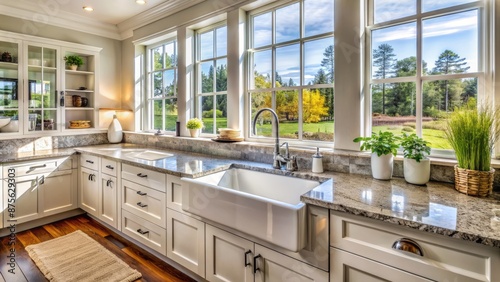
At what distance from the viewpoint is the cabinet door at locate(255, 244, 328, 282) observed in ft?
4.49

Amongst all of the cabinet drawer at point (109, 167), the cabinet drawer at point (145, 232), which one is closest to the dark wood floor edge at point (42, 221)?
the cabinet drawer at point (109, 167)

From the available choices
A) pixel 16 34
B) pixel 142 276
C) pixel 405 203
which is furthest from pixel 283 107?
pixel 16 34

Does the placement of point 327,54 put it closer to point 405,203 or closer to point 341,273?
point 405,203

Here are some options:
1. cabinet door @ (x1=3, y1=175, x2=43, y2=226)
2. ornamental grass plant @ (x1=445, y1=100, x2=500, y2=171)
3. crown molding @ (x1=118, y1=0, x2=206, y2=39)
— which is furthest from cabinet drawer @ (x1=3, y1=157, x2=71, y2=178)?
ornamental grass plant @ (x1=445, y1=100, x2=500, y2=171)

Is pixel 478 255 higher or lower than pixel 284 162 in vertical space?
lower

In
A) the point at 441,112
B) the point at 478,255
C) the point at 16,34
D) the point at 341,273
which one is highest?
the point at 16,34

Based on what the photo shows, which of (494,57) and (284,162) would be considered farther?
(284,162)

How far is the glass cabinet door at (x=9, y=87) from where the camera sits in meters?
3.08

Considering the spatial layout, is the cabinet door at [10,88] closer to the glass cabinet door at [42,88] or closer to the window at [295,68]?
the glass cabinet door at [42,88]

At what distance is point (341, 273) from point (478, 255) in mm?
535

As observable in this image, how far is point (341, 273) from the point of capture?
1256mm

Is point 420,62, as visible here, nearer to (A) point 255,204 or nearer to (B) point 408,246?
(B) point 408,246

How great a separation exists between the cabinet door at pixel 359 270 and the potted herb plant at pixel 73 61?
3918 millimetres

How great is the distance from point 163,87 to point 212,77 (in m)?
1.00
